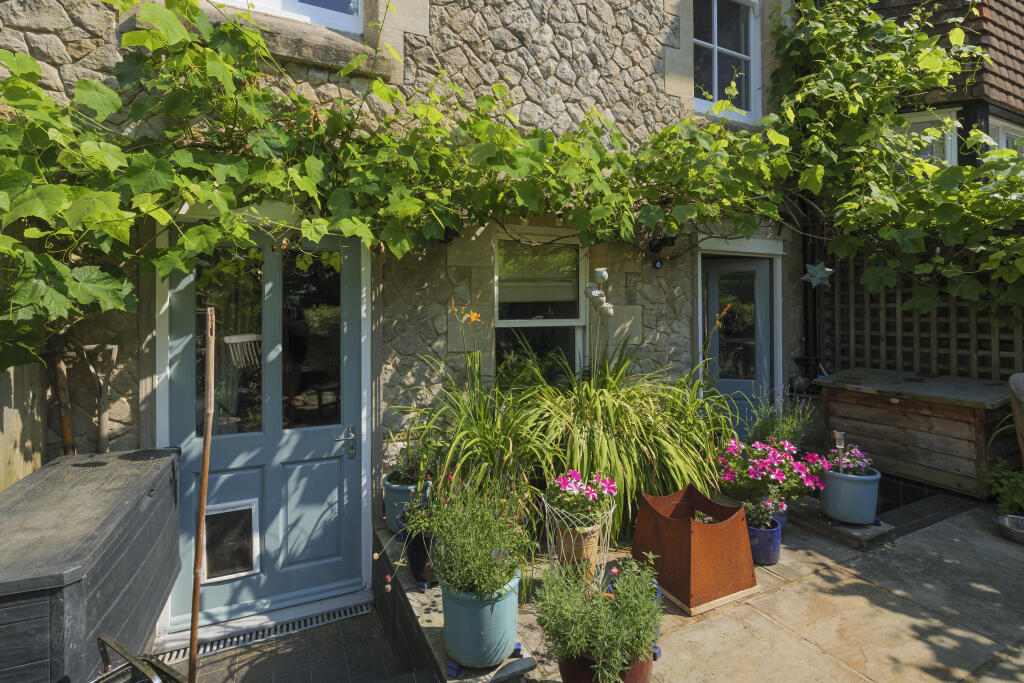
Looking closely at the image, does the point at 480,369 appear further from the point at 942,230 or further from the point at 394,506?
the point at 942,230

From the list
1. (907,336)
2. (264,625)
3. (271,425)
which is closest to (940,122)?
(907,336)

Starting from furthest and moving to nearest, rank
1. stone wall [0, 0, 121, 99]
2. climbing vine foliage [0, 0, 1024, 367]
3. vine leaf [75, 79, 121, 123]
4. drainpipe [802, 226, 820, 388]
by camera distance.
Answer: drainpipe [802, 226, 820, 388], stone wall [0, 0, 121, 99], vine leaf [75, 79, 121, 123], climbing vine foliage [0, 0, 1024, 367]

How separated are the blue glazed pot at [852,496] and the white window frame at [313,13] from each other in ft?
15.2

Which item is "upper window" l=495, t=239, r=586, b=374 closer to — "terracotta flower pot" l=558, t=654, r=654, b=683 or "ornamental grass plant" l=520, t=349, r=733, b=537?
"ornamental grass plant" l=520, t=349, r=733, b=537

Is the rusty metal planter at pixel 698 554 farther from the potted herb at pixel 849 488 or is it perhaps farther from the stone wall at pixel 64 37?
the stone wall at pixel 64 37

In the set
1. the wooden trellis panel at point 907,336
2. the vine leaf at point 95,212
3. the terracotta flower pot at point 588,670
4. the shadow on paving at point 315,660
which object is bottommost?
the shadow on paving at point 315,660

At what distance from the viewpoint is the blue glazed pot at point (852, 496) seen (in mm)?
3576

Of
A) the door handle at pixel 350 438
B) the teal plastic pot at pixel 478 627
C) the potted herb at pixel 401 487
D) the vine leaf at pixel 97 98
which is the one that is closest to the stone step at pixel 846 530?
the teal plastic pot at pixel 478 627

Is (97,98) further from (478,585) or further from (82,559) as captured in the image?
(478,585)

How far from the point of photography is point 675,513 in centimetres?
315

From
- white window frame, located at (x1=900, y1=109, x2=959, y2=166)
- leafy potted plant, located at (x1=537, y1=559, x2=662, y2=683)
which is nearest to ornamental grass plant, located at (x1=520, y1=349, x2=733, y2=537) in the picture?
leafy potted plant, located at (x1=537, y1=559, x2=662, y2=683)

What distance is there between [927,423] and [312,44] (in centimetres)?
555

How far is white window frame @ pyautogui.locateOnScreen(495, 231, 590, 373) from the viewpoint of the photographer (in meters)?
4.07

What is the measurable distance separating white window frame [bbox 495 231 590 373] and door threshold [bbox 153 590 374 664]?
203 cm
